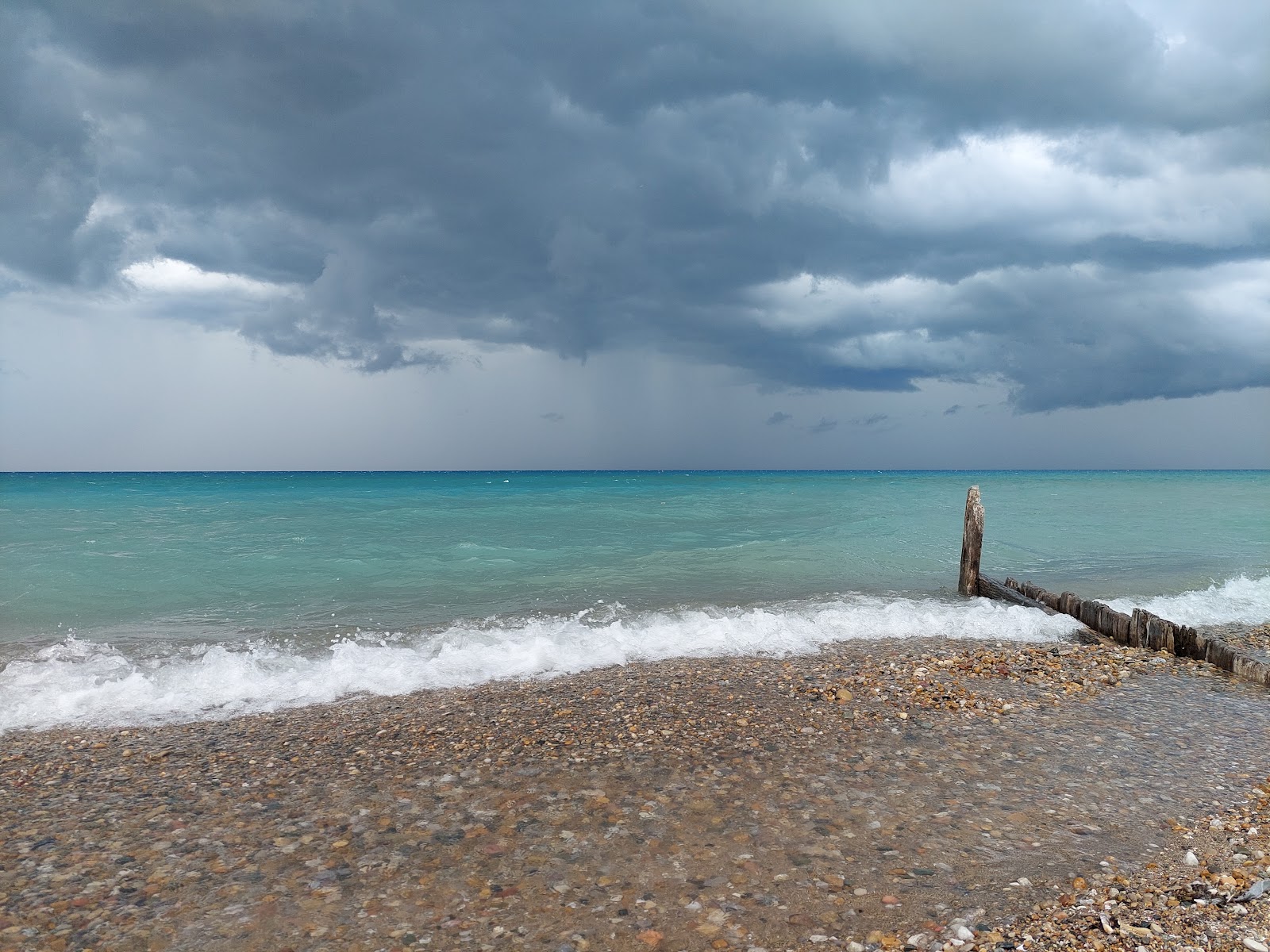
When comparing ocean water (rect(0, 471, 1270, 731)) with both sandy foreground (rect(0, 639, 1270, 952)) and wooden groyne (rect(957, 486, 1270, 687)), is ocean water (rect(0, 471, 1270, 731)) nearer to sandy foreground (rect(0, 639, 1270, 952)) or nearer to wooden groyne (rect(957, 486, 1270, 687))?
wooden groyne (rect(957, 486, 1270, 687))

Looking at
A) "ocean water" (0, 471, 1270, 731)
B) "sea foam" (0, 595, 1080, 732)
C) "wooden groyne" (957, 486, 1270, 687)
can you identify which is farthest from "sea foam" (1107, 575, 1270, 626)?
"sea foam" (0, 595, 1080, 732)

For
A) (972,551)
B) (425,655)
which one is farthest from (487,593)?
(972,551)

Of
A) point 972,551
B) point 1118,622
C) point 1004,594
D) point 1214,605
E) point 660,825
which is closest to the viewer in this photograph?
point 660,825

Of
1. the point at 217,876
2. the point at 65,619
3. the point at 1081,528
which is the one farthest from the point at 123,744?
the point at 1081,528

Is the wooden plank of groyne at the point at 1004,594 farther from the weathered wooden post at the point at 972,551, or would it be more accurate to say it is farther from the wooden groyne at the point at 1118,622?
the weathered wooden post at the point at 972,551

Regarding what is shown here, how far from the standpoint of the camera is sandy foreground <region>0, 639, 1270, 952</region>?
4391 mm

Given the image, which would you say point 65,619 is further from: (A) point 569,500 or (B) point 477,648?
(A) point 569,500

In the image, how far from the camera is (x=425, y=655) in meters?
11.6

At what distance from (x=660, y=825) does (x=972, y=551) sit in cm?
1446

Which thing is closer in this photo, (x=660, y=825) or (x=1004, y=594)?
(x=660, y=825)

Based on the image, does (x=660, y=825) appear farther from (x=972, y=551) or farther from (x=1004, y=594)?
(x=972, y=551)

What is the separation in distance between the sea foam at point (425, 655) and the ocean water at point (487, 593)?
2.0 inches

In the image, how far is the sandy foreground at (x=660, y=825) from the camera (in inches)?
173

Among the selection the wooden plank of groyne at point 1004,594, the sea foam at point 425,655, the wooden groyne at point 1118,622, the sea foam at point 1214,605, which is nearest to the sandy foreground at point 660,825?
the sea foam at point 425,655
